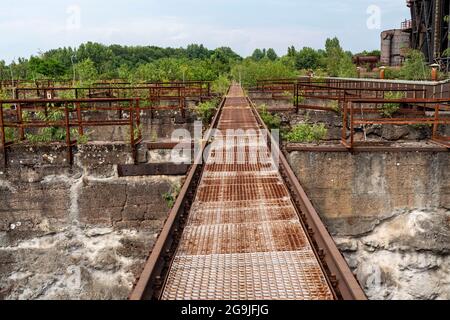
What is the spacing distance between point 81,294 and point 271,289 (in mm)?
4790

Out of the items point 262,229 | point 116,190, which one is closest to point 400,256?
point 262,229

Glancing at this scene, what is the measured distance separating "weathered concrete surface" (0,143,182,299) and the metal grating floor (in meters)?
1.66

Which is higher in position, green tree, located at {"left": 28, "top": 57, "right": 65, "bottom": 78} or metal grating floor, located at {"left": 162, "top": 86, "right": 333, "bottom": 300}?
green tree, located at {"left": 28, "top": 57, "right": 65, "bottom": 78}

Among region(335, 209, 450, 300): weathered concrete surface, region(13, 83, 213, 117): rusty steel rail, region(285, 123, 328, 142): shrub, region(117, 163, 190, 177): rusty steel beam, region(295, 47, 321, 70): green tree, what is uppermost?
region(295, 47, 321, 70): green tree

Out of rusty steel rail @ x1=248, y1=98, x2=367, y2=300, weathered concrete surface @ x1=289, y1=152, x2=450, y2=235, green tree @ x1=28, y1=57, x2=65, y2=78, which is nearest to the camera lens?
rusty steel rail @ x1=248, y1=98, x2=367, y2=300

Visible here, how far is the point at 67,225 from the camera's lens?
7555 millimetres

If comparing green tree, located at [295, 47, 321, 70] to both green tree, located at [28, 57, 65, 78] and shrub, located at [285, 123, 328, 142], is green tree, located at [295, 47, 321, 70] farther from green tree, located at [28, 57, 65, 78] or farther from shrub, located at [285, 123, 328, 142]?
shrub, located at [285, 123, 328, 142]

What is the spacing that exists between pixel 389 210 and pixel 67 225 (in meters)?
5.39

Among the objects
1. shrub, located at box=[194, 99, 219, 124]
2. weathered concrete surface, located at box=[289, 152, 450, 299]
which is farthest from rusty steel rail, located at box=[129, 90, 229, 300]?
shrub, located at box=[194, 99, 219, 124]

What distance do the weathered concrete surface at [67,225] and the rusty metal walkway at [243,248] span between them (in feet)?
5.23

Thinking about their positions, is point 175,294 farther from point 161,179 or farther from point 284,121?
point 284,121

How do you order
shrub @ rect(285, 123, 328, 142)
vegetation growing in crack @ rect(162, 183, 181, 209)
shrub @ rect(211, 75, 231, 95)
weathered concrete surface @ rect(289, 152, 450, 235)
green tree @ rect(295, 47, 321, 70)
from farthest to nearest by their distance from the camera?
green tree @ rect(295, 47, 321, 70), shrub @ rect(211, 75, 231, 95), shrub @ rect(285, 123, 328, 142), weathered concrete surface @ rect(289, 152, 450, 235), vegetation growing in crack @ rect(162, 183, 181, 209)

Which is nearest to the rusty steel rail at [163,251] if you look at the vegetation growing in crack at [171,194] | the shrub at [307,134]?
the vegetation growing in crack at [171,194]

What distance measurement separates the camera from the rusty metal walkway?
3.62 meters
